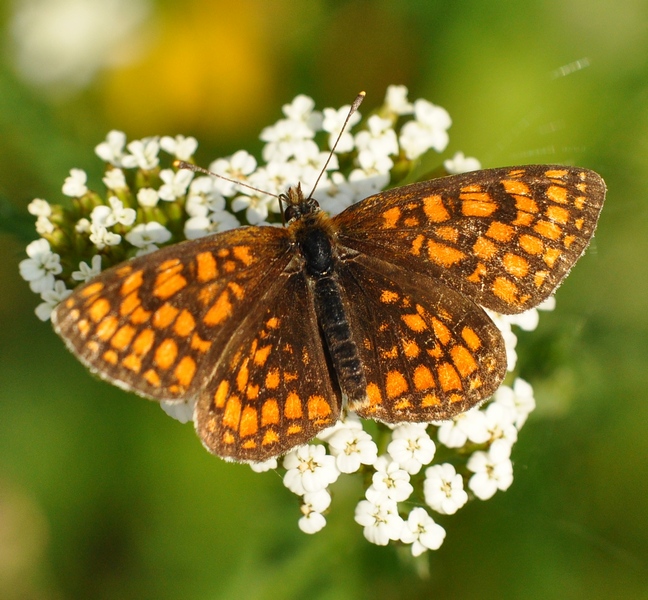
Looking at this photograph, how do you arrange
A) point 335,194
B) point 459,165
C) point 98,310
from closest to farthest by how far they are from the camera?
point 98,310 → point 335,194 → point 459,165

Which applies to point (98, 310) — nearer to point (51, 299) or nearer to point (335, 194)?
point (51, 299)

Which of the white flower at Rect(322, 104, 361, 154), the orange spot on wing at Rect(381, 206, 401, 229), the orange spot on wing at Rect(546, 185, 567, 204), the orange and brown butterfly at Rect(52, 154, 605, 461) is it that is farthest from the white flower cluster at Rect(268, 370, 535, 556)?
the white flower at Rect(322, 104, 361, 154)

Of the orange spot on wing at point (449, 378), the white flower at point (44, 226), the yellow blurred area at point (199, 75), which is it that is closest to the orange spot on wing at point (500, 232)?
the orange spot on wing at point (449, 378)

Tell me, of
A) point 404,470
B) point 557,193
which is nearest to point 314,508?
point 404,470

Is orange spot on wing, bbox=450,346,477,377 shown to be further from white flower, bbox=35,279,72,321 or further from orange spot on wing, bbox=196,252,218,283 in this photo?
white flower, bbox=35,279,72,321

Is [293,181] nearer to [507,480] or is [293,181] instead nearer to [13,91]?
[507,480]

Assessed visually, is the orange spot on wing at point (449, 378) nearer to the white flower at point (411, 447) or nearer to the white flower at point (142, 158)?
the white flower at point (411, 447)
